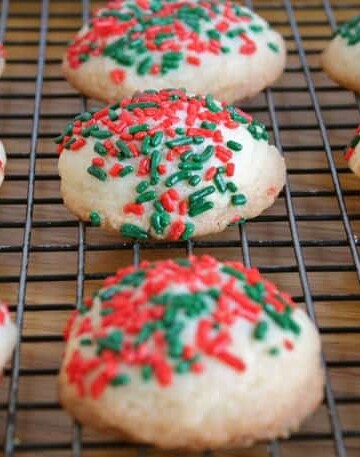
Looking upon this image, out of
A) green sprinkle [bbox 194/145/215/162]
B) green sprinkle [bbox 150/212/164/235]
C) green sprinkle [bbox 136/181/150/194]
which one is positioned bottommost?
green sprinkle [bbox 150/212/164/235]

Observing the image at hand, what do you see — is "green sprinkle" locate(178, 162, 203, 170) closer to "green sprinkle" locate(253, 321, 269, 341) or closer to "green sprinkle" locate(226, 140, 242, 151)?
"green sprinkle" locate(226, 140, 242, 151)

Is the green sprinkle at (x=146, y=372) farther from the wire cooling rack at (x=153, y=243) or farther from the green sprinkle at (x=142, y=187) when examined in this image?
the green sprinkle at (x=142, y=187)

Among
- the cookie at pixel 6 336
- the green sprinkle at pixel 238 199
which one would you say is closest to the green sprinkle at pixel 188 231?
the green sprinkle at pixel 238 199

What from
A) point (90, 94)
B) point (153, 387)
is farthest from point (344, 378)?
point (90, 94)

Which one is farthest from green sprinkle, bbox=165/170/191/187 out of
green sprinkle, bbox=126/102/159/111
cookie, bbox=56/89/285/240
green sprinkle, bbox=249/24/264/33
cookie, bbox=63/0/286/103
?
green sprinkle, bbox=249/24/264/33

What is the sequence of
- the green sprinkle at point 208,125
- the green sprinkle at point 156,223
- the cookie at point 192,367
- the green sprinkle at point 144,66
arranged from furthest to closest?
the green sprinkle at point 144,66 < the green sprinkle at point 208,125 < the green sprinkle at point 156,223 < the cookie at point 192,367

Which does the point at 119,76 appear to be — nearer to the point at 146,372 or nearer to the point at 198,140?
the point at 198,140

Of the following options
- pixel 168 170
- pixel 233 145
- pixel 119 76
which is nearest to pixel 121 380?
pixel 168 170
